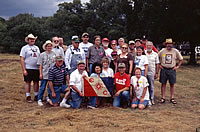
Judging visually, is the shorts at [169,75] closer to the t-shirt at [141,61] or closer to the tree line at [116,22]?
the t-shirt at [141,61]

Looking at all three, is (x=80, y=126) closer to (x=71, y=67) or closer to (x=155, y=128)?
(x=155, y=128)

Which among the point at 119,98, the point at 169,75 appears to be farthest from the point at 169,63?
the point at 119,98

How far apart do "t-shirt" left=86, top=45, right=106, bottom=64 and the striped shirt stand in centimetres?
80

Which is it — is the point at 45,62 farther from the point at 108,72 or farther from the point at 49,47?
the point at 108,72

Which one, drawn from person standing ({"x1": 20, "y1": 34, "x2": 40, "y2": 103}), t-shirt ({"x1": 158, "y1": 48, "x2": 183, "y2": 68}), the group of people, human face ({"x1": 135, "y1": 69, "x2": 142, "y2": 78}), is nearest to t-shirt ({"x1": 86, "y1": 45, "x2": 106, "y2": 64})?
the group of people

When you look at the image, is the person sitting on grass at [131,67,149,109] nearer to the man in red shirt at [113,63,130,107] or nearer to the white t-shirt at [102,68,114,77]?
the man in red shirt at [113,63,130,107]

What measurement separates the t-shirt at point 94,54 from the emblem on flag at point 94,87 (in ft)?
1.99

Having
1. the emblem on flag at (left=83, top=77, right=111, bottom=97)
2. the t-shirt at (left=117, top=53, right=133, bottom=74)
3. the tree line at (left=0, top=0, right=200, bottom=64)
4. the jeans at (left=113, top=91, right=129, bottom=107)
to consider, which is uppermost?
the tree line at (left=0, top=0, right=200, bottom=64)

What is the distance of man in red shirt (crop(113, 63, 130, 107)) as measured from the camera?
19.1 feet

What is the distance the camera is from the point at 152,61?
6.41 meters

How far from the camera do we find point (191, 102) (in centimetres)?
681

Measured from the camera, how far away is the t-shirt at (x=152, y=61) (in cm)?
642

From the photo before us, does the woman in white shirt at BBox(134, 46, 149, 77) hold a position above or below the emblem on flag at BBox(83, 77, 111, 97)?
above

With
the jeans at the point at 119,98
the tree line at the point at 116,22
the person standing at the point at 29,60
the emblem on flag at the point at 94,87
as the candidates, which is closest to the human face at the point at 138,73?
the jeans at the point at 119,98
